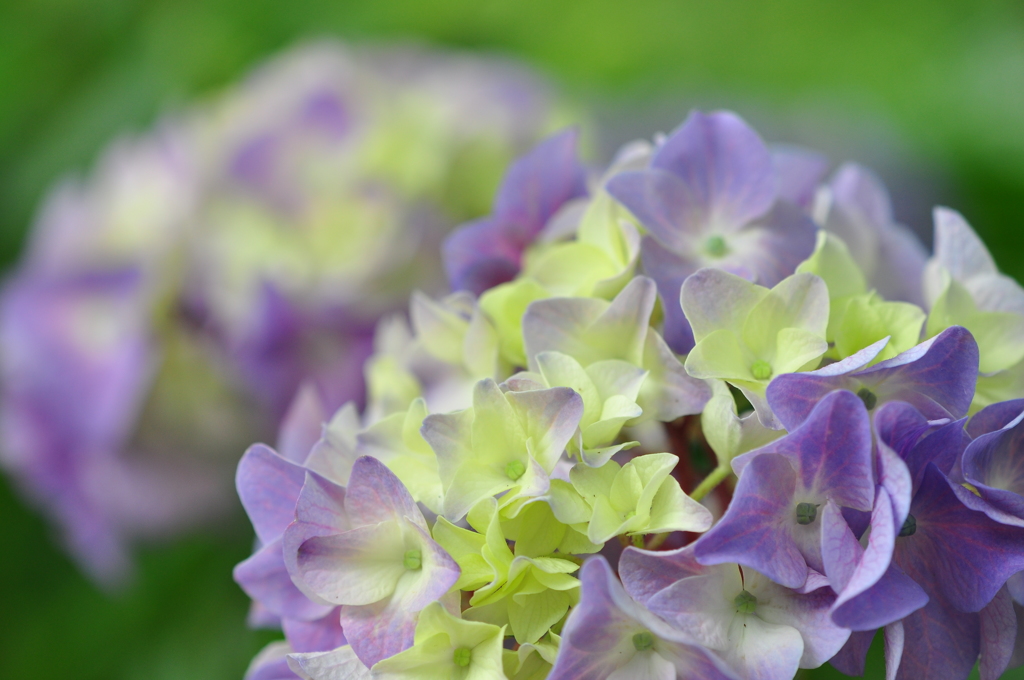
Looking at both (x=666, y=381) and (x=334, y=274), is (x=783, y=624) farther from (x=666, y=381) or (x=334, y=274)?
(x=334, y=274)

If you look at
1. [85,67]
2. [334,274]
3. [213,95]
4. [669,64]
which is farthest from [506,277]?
[85,67]

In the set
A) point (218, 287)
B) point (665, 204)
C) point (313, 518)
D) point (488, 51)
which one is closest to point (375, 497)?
point (313, 518)

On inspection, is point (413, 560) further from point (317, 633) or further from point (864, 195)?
point (864, 195)

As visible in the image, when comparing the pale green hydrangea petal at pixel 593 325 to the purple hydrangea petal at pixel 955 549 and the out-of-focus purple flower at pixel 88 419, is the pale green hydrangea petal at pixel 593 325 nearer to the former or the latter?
the purple hydrangea petal at pixel 955 549

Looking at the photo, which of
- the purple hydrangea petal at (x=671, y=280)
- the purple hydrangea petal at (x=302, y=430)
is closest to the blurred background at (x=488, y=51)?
the purple hydrangea petal at (x=302, y=430)

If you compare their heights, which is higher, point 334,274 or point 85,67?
point 85,67

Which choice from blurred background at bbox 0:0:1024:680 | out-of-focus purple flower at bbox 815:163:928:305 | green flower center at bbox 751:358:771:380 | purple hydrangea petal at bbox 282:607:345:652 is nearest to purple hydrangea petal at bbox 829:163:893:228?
out-of-focus purple flower at bbox 815:163:928:305
